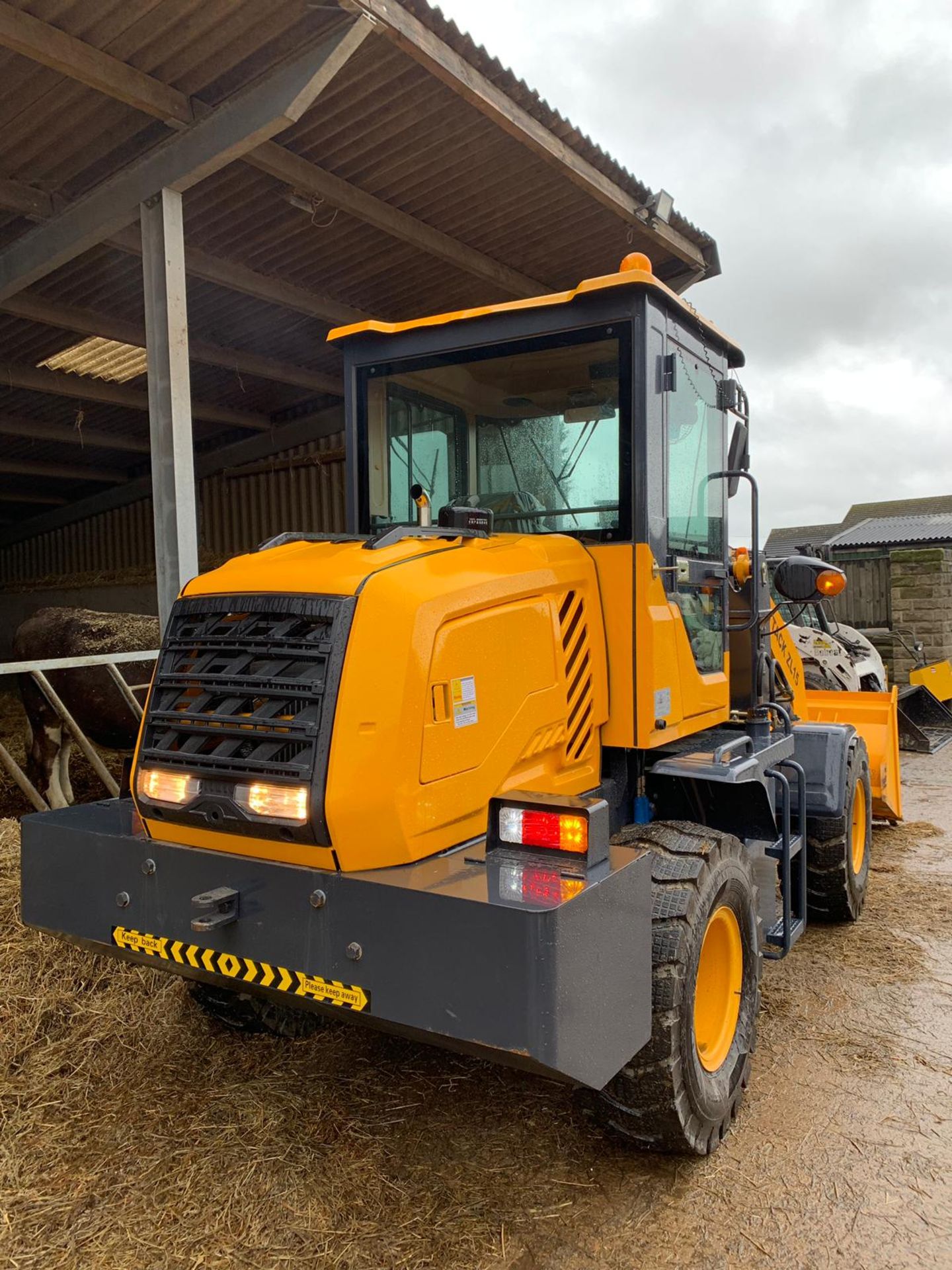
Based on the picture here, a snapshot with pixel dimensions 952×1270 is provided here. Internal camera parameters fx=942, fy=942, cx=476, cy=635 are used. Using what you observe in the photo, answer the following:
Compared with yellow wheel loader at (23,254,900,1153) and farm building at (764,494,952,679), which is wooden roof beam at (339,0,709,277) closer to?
yellow wheel loader at (23,254,900,1153)

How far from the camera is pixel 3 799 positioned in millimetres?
6715

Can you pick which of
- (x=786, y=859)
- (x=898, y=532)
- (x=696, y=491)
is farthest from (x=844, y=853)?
(x=898, y=532)

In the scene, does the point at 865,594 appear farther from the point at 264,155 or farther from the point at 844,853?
the point at 264,155

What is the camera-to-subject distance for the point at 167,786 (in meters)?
2.68

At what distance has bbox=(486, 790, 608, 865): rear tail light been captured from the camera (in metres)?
2.27

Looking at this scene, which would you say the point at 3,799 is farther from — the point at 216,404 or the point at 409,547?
the point at 216,404

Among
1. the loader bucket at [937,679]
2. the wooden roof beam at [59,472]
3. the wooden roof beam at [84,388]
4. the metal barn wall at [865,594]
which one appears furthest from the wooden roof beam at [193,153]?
the metal barn wall at [865,594]

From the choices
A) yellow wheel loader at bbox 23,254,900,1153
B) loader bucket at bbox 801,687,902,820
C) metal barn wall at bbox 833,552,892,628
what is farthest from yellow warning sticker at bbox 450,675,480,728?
metal barn wall at bbox 833,552,892,628

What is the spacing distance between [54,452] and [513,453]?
12903mm

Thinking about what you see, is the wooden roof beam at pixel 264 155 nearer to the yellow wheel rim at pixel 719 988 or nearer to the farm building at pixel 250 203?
the farm building at pixel 250 203

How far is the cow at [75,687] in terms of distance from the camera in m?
6.50

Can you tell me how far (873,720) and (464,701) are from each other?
15.5 ft

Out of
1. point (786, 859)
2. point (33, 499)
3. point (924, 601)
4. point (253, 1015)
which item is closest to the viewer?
point (253, 1015)

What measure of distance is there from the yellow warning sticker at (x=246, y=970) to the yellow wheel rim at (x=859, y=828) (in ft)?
12.0
